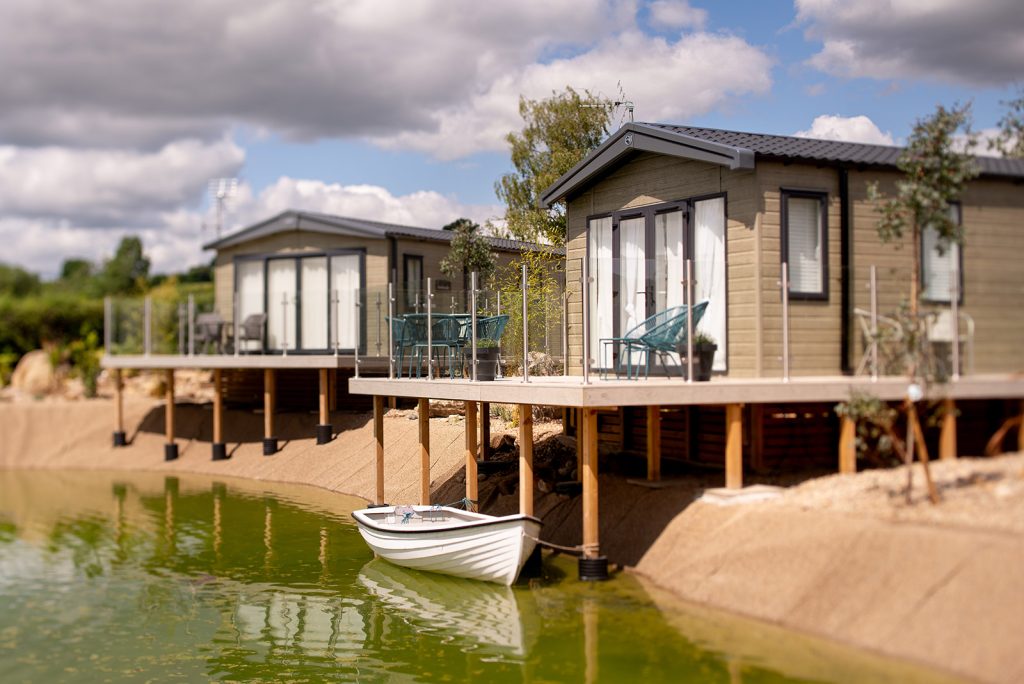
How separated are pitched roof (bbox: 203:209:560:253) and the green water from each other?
829 centimetres

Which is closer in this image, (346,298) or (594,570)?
(594,570)

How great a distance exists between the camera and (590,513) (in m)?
12.4

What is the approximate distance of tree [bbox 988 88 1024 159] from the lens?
15.5 meters

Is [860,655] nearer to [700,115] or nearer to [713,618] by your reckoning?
[713,618]

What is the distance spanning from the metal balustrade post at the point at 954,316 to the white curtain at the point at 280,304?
1578 cm

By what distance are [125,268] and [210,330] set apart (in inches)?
1801

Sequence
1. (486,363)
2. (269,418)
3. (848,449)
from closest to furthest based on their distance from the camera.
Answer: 1. (848,449)
2. (486,363)
3. (269,418)

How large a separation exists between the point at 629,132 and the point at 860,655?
8609 millimetres

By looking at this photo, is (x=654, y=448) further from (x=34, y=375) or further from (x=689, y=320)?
(x=34, y=375)

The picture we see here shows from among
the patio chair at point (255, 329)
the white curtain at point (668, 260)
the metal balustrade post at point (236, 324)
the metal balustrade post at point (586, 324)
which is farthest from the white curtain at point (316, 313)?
the metal balustrade post at point (586, 324)

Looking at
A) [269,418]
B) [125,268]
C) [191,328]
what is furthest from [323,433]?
[125,268]

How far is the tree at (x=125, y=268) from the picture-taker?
Answer: 6231 centimetres

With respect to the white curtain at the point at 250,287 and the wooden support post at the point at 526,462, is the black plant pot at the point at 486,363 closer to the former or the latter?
the wooden support post at the point at 526,462

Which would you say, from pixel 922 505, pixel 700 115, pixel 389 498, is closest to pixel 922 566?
pixel 922 505
